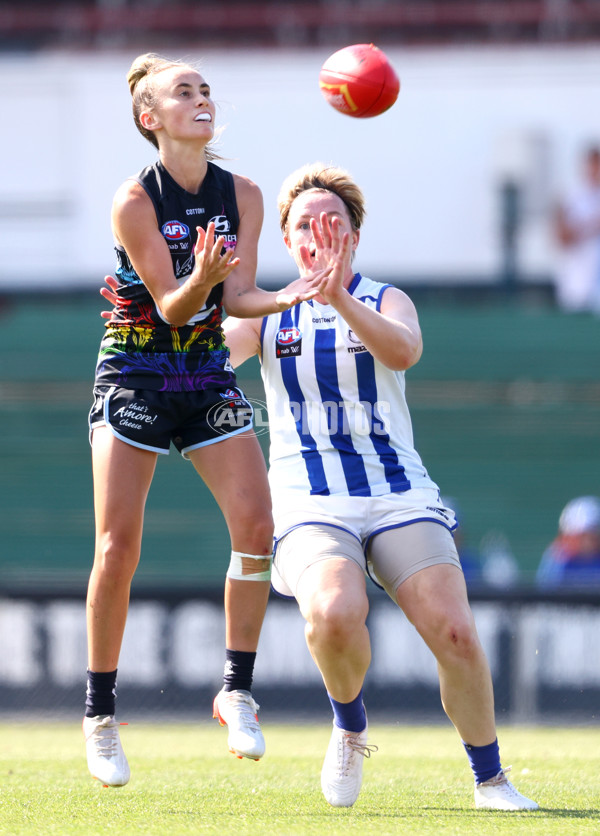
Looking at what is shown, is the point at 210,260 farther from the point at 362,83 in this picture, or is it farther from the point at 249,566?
the point at 362,83

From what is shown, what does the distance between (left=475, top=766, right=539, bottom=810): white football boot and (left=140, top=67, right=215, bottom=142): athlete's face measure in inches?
93.5

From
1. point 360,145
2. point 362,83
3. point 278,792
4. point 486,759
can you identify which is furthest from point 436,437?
point 486,759

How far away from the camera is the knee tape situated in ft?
13.7

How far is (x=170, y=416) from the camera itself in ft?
13.5

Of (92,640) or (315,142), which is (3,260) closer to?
(315,142)

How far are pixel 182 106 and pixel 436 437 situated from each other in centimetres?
957

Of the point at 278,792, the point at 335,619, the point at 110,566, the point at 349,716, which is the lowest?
the point at 278,792

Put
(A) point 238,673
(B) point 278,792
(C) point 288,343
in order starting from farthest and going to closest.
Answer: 1. (B) point 278,792
2. (C) point 288,343
3. (A) point 238,673

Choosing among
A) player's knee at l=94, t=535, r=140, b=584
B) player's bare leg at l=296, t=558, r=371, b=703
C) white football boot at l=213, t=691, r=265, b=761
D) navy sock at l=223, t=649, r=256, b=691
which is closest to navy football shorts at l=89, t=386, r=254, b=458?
player's knee at l=94, t=535, r=140, b=584

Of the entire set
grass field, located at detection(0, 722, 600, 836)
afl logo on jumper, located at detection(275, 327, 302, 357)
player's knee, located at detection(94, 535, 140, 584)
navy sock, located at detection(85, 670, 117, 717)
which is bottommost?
grass field, located at detection(0, 722, 600, 836)

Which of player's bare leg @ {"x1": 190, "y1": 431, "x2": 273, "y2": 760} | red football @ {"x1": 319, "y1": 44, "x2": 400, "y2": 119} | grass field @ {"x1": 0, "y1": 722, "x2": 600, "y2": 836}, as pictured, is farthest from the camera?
red football @ {"x1": 319, "y1": 44, "x2": 400, "y2": 119}

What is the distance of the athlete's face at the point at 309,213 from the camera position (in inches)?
170

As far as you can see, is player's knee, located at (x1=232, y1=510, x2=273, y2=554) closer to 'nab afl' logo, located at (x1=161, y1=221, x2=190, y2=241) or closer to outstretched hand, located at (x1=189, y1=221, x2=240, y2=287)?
outstretched hand, located at (x1=189, y1=221, x2=240, y2=287)

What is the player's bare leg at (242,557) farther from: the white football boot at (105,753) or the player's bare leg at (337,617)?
the white football boot at (105,753)
